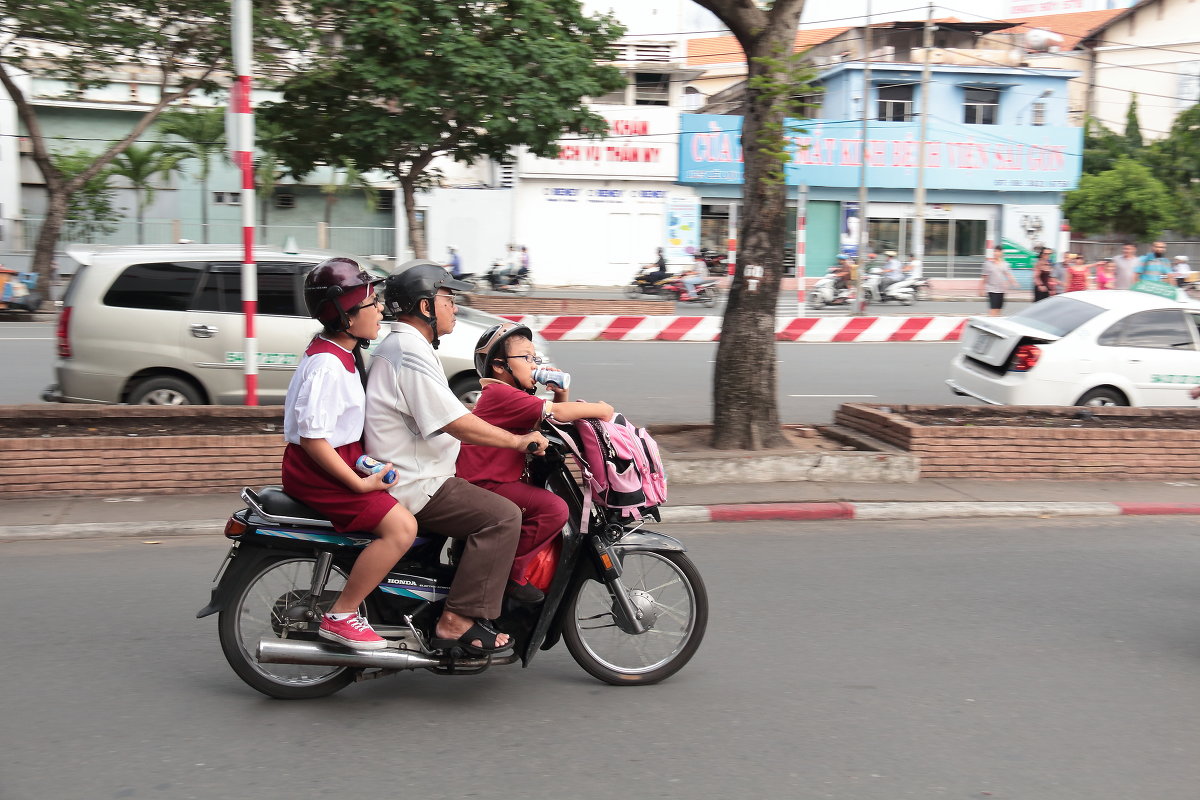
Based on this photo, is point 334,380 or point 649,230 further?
point 649,230

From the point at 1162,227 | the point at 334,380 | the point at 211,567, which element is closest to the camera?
the point at 334,380

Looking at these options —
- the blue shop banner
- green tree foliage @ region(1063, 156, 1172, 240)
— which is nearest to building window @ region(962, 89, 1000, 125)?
the blue shop banner

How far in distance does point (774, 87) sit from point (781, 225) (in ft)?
3.92

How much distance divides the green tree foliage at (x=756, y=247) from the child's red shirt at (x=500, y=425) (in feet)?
15.3

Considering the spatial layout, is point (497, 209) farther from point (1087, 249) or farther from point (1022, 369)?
point (1022, 369)

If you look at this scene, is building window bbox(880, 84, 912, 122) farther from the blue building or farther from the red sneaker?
the red sneaker

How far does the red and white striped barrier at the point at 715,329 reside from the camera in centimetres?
1966

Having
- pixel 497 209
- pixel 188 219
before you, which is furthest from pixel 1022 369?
pixel 188 219

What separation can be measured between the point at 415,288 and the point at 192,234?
34.1 m

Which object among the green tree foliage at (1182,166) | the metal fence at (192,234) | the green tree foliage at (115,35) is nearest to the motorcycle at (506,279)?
the metal fence at (192,234)

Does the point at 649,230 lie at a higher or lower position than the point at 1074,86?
lower

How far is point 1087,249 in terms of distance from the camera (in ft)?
135

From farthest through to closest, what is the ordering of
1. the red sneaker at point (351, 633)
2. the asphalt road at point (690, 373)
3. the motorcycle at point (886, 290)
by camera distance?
the motorcycle at point (886, 290) → the asphalt road at point (690, 373) → the red sneaker at point (351, 633)

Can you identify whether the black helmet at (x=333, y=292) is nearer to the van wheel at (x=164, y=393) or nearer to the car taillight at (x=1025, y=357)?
the van wheel at (x=164, y=393)
